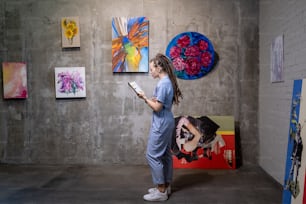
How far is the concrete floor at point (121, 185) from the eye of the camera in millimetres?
2773

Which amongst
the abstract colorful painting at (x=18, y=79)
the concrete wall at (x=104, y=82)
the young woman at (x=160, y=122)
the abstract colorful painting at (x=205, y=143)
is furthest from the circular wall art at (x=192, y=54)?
the abstract colorful painting at (x=18, y=79)

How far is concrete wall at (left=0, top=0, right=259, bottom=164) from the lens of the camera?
392cm

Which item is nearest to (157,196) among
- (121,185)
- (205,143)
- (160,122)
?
(121,185)

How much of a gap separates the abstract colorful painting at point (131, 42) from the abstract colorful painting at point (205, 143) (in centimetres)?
109

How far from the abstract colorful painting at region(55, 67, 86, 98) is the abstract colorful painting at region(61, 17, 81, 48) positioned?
384 millimetres

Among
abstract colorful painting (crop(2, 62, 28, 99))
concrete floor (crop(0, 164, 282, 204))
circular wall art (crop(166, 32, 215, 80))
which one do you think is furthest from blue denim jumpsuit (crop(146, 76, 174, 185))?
abstract colorful painting (crop(2, 62, 28, 99))

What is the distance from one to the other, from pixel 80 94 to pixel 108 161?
43.9 inches

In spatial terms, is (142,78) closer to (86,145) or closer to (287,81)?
(86,145)

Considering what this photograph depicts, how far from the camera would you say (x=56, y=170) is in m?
3.82

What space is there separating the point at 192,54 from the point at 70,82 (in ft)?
6.21

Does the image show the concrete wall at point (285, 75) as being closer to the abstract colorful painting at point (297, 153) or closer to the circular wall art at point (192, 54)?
the abstract colorful painting at point (297, 153)

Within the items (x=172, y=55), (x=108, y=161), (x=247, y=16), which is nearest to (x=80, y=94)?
(x=108, y=161)

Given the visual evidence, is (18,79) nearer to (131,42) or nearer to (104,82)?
(104,82)

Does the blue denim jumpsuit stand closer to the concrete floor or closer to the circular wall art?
the concrete floor
